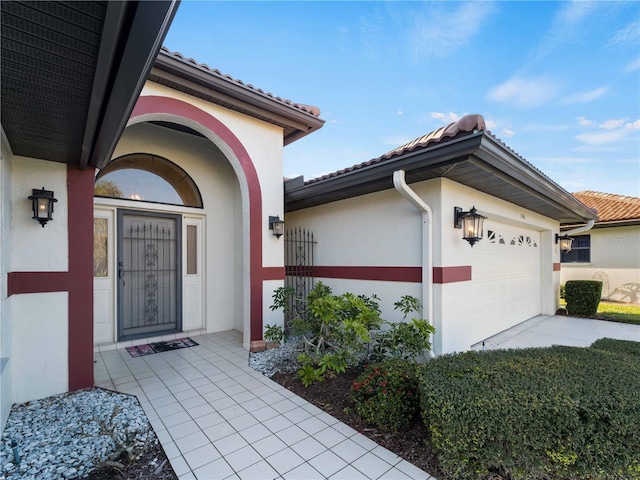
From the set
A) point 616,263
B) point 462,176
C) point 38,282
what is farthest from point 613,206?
point 38,282

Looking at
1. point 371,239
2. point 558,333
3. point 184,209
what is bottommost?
point 558,333

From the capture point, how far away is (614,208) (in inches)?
448

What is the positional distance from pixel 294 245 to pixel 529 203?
533 centimetres

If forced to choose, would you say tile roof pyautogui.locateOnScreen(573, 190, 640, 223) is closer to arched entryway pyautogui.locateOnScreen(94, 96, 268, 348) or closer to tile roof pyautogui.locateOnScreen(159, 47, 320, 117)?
tile roof pyautogui.locateOnScreen(159, 47, 320, 117)

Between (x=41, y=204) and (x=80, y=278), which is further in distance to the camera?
(x=80, y=278)

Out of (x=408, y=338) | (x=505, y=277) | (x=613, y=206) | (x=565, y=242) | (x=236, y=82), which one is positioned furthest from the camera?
(x=613, y=206)

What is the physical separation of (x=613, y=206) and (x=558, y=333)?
360 inches

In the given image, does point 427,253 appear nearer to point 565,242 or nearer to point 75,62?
point 75,62

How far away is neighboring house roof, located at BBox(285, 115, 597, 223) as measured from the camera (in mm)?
3387

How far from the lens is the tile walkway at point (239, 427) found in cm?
236

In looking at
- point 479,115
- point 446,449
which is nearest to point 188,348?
point 446,449

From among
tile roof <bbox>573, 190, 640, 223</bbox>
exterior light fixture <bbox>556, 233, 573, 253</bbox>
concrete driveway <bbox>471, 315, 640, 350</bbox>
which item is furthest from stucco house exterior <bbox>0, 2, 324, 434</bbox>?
tile roof <bbox>573, 190, 640, 223</bbox>

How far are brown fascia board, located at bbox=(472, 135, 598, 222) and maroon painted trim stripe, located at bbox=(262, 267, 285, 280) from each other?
367 centimetres

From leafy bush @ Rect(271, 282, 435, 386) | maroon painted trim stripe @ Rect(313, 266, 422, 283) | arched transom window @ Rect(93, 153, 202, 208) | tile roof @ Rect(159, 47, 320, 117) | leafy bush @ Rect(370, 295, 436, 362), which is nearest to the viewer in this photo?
leafy bush @ Rect(271, 282, 435, 386)
